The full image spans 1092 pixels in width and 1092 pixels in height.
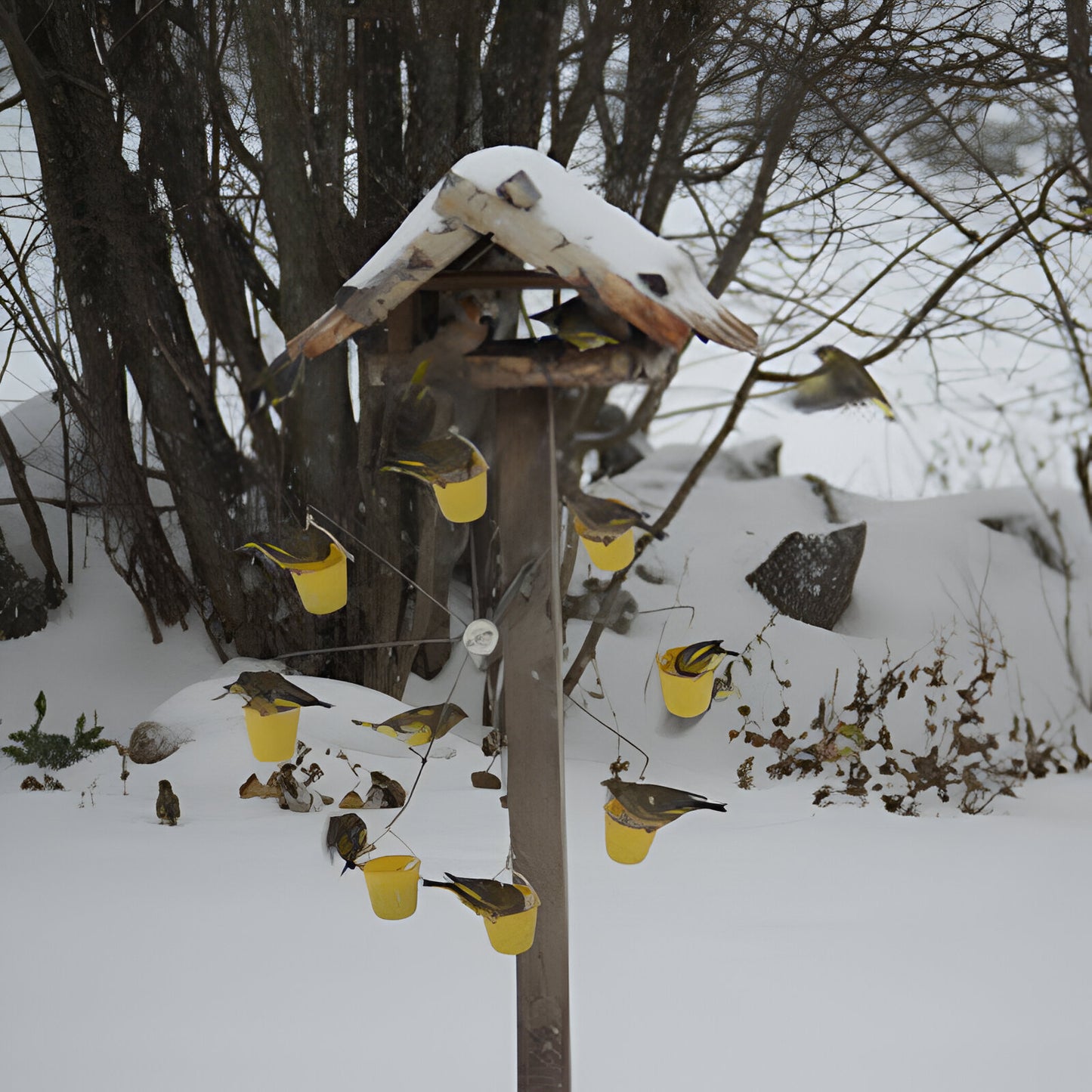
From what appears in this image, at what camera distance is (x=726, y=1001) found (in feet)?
5.20

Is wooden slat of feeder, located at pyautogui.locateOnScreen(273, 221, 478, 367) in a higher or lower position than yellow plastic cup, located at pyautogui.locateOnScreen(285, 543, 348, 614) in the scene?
higher

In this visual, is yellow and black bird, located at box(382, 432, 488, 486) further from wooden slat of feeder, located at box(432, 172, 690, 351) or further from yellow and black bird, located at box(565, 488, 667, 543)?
wooden slat of feeder, located at box(432, 172, 690, 351)

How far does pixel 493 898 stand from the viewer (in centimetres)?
110

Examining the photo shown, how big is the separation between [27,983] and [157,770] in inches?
38.4

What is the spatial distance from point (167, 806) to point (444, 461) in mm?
1453

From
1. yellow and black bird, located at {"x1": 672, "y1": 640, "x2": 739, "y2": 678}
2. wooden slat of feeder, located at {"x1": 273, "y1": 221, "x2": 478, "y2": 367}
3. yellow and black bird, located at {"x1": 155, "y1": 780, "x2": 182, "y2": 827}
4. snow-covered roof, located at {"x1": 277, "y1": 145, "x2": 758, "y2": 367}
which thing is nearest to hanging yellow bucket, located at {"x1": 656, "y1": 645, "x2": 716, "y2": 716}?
yellow and black bird, located at {"x1": 672, "y1": 640, "x2": 739, "y2": 678}

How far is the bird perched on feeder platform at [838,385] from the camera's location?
139cm

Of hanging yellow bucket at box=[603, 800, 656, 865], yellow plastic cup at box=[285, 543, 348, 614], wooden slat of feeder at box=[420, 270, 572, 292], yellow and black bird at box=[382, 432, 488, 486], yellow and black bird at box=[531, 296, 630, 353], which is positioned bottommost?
hanging yellow bucket at box=[603, 800, 656, 865]

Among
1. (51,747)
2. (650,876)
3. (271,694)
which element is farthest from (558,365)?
(51,747)

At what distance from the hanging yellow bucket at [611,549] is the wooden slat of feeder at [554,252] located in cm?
33

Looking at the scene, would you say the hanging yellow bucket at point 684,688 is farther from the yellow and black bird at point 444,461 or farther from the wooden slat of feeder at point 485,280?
the wooden slat of feeder at point 485,280

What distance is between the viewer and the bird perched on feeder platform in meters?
1.39

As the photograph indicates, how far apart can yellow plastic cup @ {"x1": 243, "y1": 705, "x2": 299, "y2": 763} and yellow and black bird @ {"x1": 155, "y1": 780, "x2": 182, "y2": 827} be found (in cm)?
89

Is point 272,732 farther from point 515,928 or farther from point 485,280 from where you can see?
point 485,280
